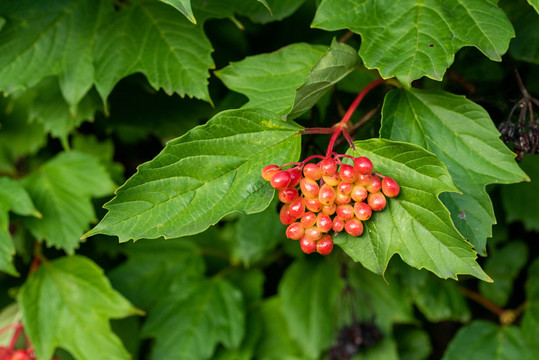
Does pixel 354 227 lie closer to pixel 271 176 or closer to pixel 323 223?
pixel 323 223

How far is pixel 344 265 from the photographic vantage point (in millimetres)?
1814

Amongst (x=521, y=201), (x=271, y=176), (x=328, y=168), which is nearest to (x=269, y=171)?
(x=271, y=176)

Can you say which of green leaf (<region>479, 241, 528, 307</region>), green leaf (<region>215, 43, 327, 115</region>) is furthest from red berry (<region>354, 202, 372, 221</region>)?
green leaf (<region>479, 241, 528, 307</region>)

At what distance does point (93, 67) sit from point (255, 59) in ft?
1.91

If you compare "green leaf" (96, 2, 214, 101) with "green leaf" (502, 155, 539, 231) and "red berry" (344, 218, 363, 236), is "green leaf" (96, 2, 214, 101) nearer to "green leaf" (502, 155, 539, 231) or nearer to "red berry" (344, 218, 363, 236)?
"red berry" (344, 218, 363, 236)

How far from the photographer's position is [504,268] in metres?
2.06

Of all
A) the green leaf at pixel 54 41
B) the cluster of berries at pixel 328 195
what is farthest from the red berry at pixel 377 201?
the green leaf at pixel 54 41

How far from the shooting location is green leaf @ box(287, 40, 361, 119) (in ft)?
3.20

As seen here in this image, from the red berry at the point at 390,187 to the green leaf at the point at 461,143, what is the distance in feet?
0.69

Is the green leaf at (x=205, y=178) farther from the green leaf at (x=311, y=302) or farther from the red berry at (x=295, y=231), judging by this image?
the green leaf at (x=311, y=302)

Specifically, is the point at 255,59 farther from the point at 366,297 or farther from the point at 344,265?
the point at 366,297

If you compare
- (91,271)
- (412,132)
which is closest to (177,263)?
(91,271)

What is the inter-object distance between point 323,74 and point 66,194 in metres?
1.16

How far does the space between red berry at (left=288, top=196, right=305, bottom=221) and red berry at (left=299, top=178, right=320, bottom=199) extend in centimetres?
3
